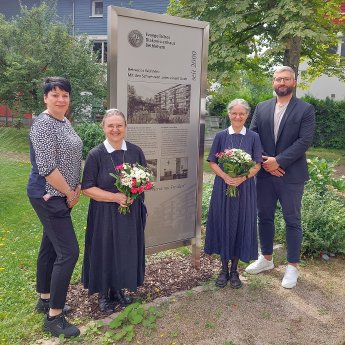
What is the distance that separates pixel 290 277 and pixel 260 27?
9336 millimetres

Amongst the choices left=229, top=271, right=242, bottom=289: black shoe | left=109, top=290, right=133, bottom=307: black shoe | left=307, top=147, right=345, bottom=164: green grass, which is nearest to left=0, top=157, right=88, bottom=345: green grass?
left=109, top=290, right=133, bottom=307: black shoe

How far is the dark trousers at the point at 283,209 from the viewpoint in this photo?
4504mm

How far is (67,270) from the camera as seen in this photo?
3354 mm

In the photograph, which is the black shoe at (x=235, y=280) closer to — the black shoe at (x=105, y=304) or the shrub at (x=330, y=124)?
the black shoe at (x=105, y=304)

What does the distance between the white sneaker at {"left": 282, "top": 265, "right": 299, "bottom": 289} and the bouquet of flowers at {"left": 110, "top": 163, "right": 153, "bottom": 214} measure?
2.06 m

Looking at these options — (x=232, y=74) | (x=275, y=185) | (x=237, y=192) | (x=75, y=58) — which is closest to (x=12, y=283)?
(x=237, y=192)

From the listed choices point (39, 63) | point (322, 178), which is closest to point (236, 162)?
→ point (322, 178)

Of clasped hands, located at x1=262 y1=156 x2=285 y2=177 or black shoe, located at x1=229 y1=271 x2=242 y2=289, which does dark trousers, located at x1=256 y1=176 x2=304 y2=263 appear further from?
black shoe, located at x1=229 y1=271 x2=242 y2=289

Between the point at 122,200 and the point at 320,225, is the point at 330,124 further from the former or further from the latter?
the point at 122,200

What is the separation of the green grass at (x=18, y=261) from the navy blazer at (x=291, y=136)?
8.32 feet

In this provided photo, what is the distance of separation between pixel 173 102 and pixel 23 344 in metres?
2.60

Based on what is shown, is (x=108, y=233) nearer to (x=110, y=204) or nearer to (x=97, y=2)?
(x=110, y=204)

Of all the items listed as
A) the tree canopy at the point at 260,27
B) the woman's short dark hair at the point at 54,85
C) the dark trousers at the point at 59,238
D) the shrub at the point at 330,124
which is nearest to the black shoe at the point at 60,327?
the dark trousers at the point at 59,238

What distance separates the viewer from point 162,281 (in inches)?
181
